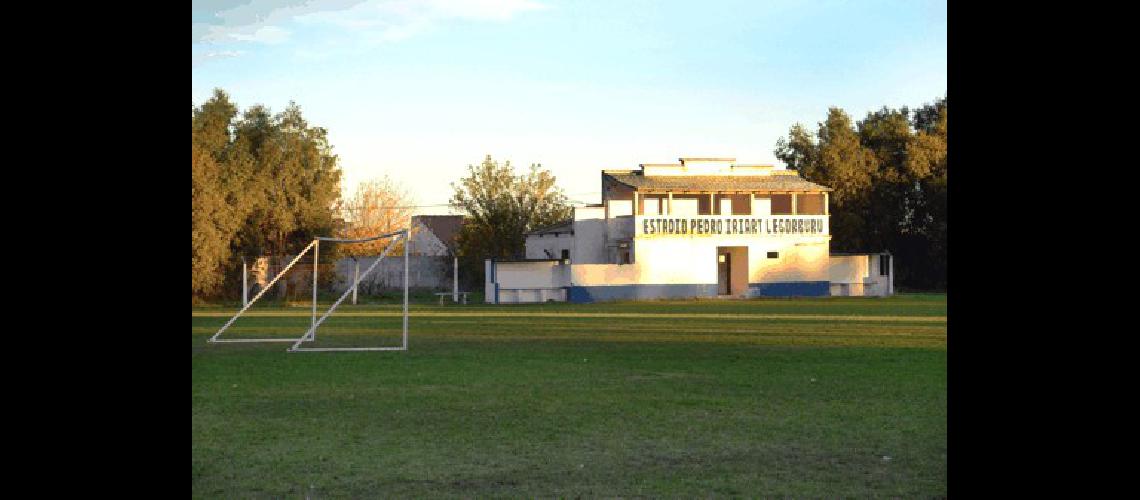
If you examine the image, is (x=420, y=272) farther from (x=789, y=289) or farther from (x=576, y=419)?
(x=576, y=419)

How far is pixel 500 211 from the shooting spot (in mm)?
65875

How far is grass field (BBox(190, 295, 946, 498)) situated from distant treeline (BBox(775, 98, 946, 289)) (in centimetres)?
4045

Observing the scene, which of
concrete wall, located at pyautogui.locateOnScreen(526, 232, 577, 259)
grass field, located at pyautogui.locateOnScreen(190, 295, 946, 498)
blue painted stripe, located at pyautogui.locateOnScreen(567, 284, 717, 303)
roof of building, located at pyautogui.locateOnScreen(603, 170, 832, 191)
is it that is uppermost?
roof of building, located at pyautogui.locateOnScreen(603, 170, 832, 191)

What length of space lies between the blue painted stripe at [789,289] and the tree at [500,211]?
12.3m

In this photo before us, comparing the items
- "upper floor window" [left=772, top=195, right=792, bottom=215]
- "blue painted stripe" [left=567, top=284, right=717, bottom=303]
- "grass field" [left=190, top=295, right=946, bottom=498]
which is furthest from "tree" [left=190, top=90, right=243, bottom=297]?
"grass field" [left=190, top=295, right=946, bottom=498]

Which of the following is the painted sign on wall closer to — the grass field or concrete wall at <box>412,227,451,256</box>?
the grass field

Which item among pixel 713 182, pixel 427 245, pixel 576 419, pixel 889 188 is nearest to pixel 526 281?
pixel 713 182

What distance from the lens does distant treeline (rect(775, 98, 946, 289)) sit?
63156mm

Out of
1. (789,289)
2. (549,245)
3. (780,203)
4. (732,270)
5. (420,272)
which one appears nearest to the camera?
(789,289)

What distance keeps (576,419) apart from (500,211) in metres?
54.6

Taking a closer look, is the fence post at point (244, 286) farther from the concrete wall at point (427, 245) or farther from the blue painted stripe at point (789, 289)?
the concrete wall at point (427, 245)

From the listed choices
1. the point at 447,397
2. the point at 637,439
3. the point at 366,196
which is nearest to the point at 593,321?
the point at 447,397
